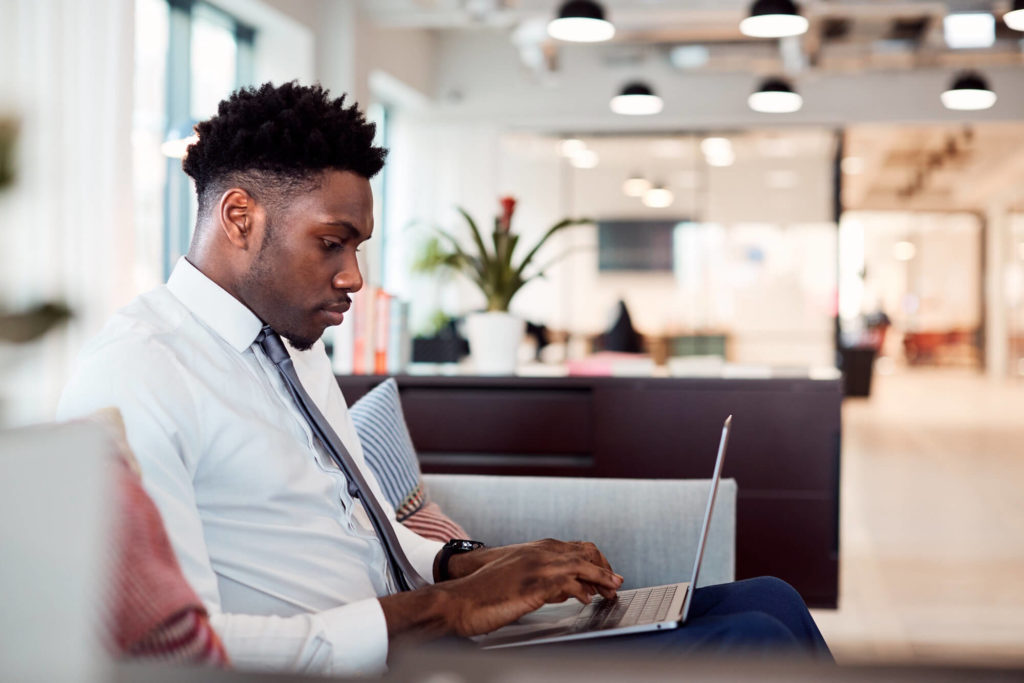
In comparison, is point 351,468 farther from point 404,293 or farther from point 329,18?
point 404,293

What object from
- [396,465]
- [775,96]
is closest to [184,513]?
[396,465]

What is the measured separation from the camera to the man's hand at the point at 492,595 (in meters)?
1.20

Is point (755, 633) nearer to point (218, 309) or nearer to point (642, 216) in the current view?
point (218, 309)

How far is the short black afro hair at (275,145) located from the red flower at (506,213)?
1.99 meters

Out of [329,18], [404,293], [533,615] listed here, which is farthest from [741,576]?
[404,293]

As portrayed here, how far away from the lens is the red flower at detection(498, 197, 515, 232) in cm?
348

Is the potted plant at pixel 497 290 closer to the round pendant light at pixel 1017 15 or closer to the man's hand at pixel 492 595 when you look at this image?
the man's hand at pixel 492 595

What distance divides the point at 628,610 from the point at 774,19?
13.6ft

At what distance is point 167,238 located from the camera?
226 inches

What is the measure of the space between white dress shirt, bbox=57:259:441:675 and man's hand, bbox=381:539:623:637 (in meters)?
0.05

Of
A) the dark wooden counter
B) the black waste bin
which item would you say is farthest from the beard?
the black waste bin

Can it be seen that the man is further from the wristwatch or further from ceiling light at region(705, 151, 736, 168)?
ceiling light at region(705, 151, 736, 168)

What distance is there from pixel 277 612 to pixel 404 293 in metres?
8.17

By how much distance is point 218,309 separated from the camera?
1373 millimetres
